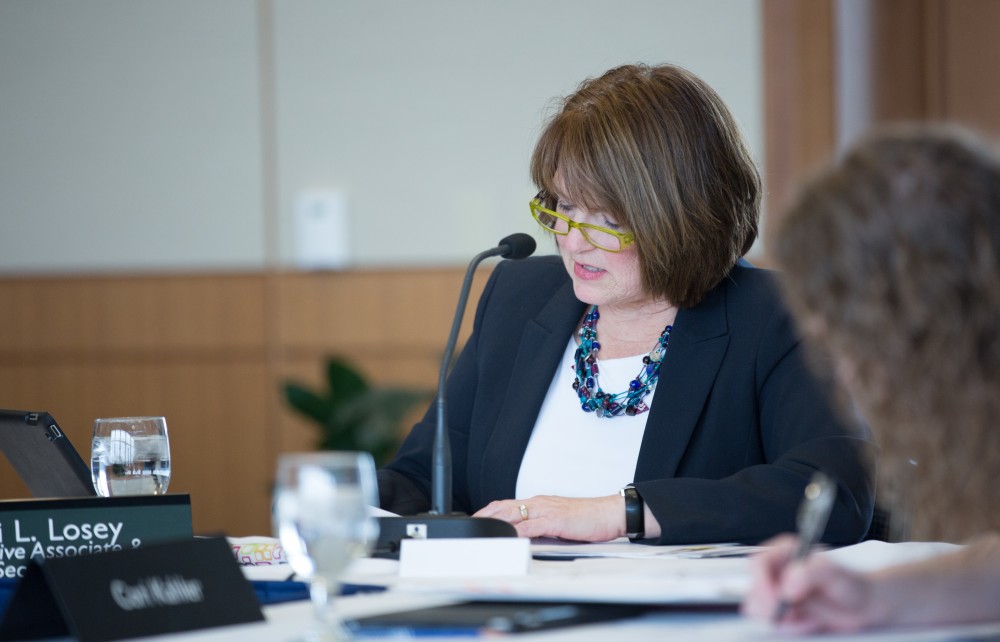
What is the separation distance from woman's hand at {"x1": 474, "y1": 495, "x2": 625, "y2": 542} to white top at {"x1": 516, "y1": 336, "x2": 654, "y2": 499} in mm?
318

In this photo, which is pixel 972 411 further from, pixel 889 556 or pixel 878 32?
pixel 878 32

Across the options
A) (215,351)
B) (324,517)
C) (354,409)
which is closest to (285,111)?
(215,351)

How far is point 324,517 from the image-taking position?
102 cm

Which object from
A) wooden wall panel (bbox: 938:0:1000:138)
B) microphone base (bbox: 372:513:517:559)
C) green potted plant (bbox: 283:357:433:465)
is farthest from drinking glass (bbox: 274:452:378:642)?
wooden wall panel (bbox: 938:0:1000:138)

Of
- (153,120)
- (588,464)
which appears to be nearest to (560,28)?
(153,120)

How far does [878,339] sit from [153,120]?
4.89 m

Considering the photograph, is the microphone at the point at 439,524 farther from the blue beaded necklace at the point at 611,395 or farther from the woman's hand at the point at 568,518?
the blue beaded necklace at the point at 611,395

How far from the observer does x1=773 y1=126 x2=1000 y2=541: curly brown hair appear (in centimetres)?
93

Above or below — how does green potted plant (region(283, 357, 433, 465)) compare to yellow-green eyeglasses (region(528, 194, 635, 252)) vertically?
below

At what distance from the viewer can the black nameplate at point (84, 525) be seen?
135cm

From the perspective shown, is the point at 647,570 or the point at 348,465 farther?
the point at 647,570

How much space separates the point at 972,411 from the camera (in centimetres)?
95

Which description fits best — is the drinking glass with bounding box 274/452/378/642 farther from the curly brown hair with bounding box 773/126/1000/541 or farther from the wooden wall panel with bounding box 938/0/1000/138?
the wooden wall panel with bounding box 938/0/1000/138

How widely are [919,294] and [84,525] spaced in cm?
93
